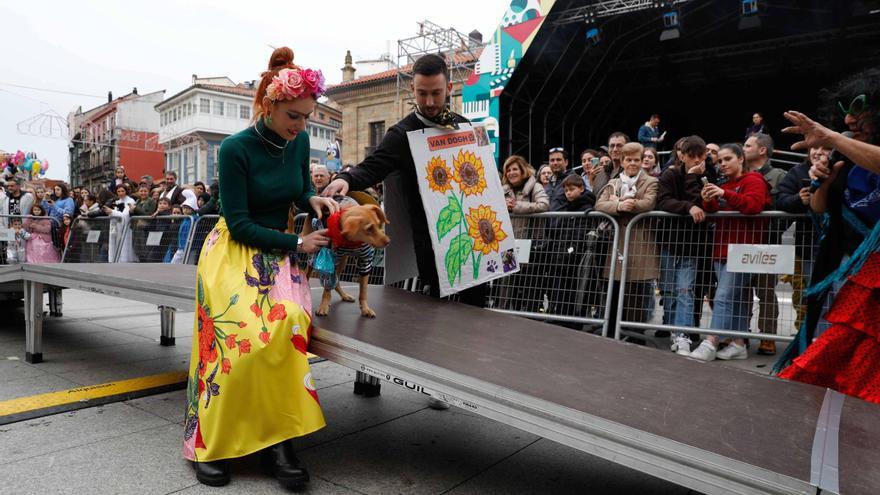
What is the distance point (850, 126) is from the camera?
8.84ft

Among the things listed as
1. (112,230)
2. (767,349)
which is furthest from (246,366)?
(112,230)

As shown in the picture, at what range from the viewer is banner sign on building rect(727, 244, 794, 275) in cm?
412

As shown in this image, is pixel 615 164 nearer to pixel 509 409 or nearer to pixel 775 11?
pixel 509 409

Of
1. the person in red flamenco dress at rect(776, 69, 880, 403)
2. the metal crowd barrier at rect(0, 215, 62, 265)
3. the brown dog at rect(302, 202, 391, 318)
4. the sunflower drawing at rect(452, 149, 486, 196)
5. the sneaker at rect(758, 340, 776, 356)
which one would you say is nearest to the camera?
the person in red flamenco dress at rect(776, 69, 880, 403)

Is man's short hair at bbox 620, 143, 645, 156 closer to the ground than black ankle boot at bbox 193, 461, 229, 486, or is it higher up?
higher up

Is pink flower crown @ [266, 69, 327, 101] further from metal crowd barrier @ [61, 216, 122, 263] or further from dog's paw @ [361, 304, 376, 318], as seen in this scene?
metal crowd barrier @ [61, 216, 122, 263]

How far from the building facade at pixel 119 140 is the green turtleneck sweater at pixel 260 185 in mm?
56998

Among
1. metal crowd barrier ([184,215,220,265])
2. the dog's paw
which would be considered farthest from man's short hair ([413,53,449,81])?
metal crowd barrier ([184,215,220,265])

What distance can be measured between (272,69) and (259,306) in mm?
1182

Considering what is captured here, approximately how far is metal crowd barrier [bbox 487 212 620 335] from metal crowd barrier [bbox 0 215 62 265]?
715 centimetres

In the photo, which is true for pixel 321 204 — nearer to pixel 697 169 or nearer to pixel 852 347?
pixel 852 347

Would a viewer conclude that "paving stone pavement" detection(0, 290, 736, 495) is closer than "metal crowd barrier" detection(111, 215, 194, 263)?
Yes

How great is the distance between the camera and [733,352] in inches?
196

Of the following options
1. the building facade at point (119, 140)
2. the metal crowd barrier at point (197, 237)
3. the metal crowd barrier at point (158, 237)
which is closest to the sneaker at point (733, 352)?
the metal crowd barrier at point (197, 237)
